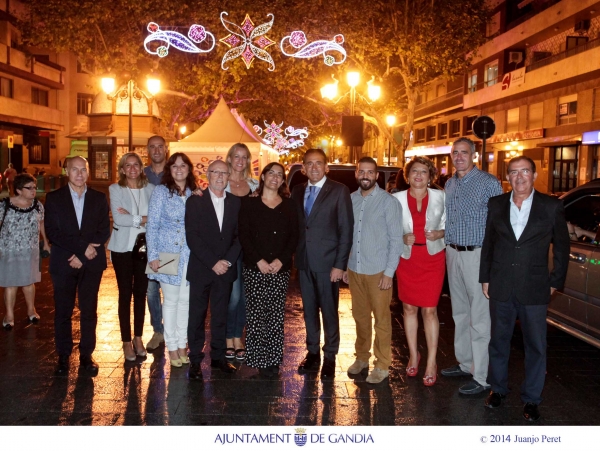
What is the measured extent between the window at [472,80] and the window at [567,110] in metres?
9.40

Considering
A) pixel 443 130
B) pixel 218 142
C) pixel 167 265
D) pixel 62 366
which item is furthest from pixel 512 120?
pixel 62 366

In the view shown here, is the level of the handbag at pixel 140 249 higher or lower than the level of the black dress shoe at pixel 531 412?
higher

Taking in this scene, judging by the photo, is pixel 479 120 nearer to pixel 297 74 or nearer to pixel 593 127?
pixel 297 74

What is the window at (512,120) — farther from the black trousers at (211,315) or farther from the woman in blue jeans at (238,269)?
the black trousers at (211,315)

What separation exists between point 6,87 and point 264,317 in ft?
126

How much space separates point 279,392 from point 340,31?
19550 mm

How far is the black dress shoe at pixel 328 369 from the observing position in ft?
18.4

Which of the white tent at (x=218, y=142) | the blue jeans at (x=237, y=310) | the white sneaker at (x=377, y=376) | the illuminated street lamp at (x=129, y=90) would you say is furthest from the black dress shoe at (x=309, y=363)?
the illuminated street lamp at (x=129, y=90)

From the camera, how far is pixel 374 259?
18.2 ft

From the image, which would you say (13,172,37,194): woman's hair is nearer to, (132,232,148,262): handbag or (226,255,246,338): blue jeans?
(132,232,148,262): handbag

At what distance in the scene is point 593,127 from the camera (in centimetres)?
2558

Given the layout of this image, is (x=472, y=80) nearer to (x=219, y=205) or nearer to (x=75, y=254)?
(x=219, y=205)

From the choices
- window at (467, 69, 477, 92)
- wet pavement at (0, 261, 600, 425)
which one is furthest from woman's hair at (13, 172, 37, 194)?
window at (467, 69, 477, 92)

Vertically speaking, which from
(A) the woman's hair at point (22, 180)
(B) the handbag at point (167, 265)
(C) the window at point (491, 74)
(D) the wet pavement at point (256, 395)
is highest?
(C) the window at point (491, 74)
